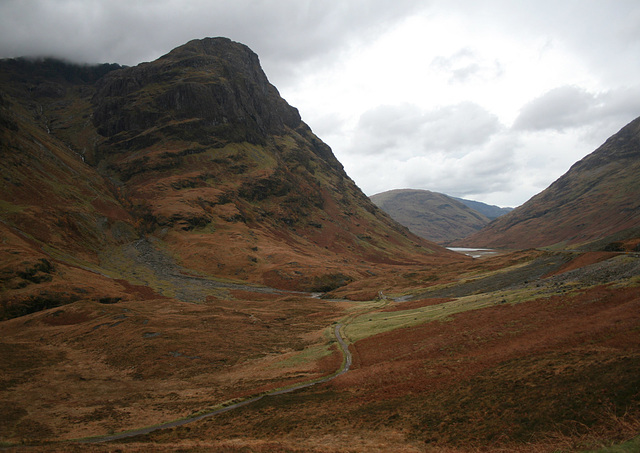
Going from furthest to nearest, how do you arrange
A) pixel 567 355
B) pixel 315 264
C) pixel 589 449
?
pixel 315 264 → pixel 567 355 → pixel 589 449

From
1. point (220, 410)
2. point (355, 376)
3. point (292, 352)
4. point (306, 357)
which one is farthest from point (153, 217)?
point (355, 376)

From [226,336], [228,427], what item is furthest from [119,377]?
[228,427]

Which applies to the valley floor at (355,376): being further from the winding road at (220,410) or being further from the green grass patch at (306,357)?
the winding road at (220,410)

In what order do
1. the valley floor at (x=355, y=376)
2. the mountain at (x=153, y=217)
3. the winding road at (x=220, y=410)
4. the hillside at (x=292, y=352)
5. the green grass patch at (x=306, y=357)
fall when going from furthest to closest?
1. the mountain at (x=153, y=217)
2. the green grass patch at (x=306, y=357)
3. the winding road at (x=220, y=410)
4. the hillside at (x=292, y=352)
5. the valley floor at (x=355, y=376)

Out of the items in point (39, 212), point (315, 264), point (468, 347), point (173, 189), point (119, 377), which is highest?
point (173, 189)

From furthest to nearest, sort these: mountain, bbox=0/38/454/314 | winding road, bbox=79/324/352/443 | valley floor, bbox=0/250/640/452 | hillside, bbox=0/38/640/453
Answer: mountain, bbox=0/38/454/314 < winding road, bbox=79/324/352/443 < hillside, bbox=0/38/640/453 < valley floor, bbox=0/250/640/452

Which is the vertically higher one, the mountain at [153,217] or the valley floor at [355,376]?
the mountain at [153,217]

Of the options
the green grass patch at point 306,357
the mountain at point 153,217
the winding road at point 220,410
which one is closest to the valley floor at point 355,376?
the green grass patch at point 306,357

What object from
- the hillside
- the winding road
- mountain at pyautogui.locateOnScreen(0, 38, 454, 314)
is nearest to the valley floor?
the hillside

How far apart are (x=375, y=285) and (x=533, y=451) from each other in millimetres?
92833

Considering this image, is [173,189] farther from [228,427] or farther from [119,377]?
[228,427]

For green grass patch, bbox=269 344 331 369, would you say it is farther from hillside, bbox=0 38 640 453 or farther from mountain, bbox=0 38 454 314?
mountain, bbox=0 38 454 314

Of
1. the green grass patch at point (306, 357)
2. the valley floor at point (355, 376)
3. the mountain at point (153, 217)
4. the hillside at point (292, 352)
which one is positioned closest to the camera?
the valley floor at point (355, 376)

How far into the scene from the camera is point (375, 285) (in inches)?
4225
